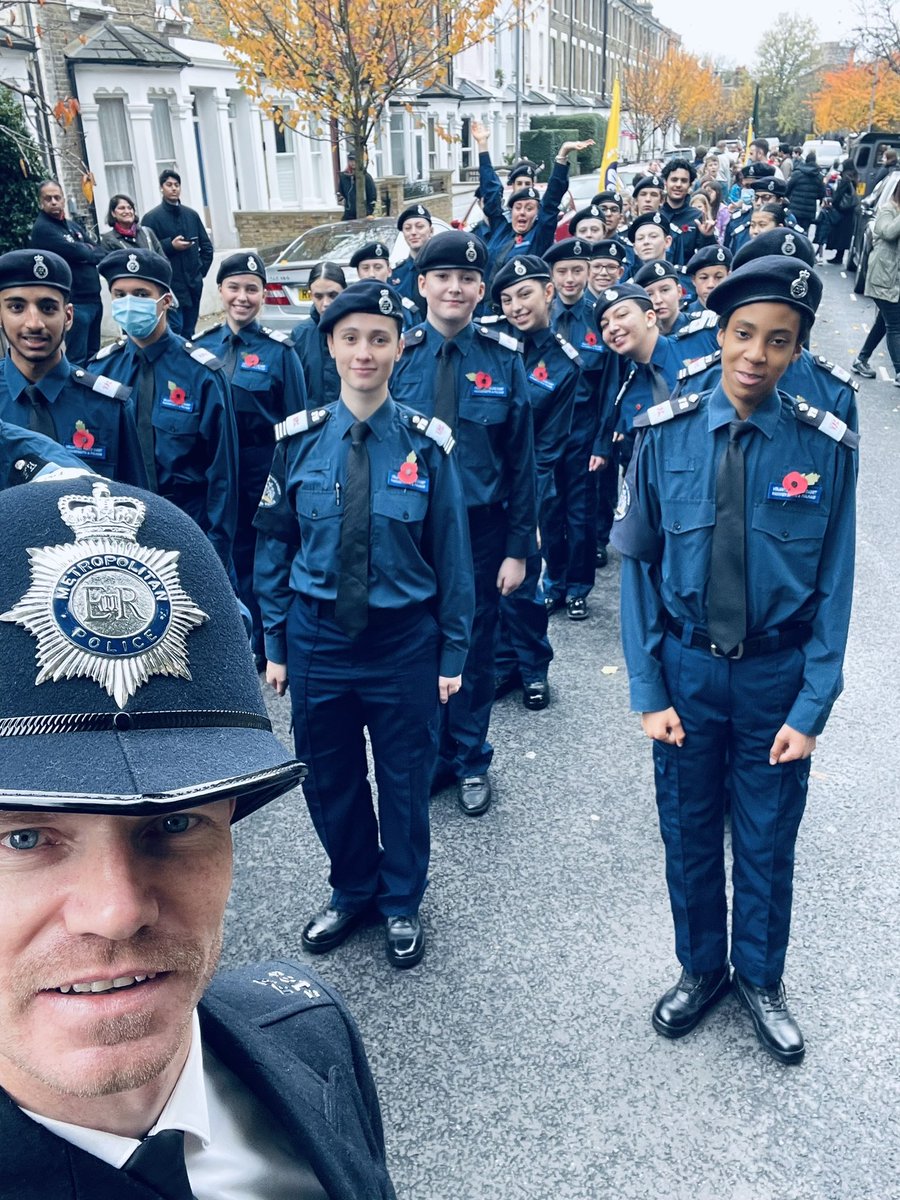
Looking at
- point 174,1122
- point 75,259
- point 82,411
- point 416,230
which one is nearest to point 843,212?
point 416,230

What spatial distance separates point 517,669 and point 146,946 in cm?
460

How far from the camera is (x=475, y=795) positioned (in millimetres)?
4395

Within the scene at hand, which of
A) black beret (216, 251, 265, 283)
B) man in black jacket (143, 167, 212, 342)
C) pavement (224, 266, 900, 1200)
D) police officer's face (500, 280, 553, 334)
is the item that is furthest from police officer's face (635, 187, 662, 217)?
pavement (224, 266, 900, 1200)

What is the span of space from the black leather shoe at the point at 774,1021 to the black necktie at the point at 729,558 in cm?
115

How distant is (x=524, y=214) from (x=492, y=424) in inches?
223

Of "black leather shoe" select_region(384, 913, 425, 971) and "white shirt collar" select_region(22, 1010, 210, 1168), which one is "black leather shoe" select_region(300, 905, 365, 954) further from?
"white shirt collar" select_region(22, 1010, 210, 1168)

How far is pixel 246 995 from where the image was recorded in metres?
1.43

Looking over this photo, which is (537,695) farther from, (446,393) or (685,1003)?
(685,1003)

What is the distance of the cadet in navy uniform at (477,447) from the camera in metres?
4.43

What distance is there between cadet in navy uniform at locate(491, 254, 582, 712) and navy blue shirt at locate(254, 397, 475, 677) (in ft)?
5.48

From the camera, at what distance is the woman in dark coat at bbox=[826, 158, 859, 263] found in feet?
61.9

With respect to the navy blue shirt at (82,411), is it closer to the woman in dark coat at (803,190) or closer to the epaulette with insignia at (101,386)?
the epaulette with insignia at (101,386)

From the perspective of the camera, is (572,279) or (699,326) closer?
(699,326)

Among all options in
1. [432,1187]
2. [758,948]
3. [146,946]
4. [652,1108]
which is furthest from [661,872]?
[146,946]
